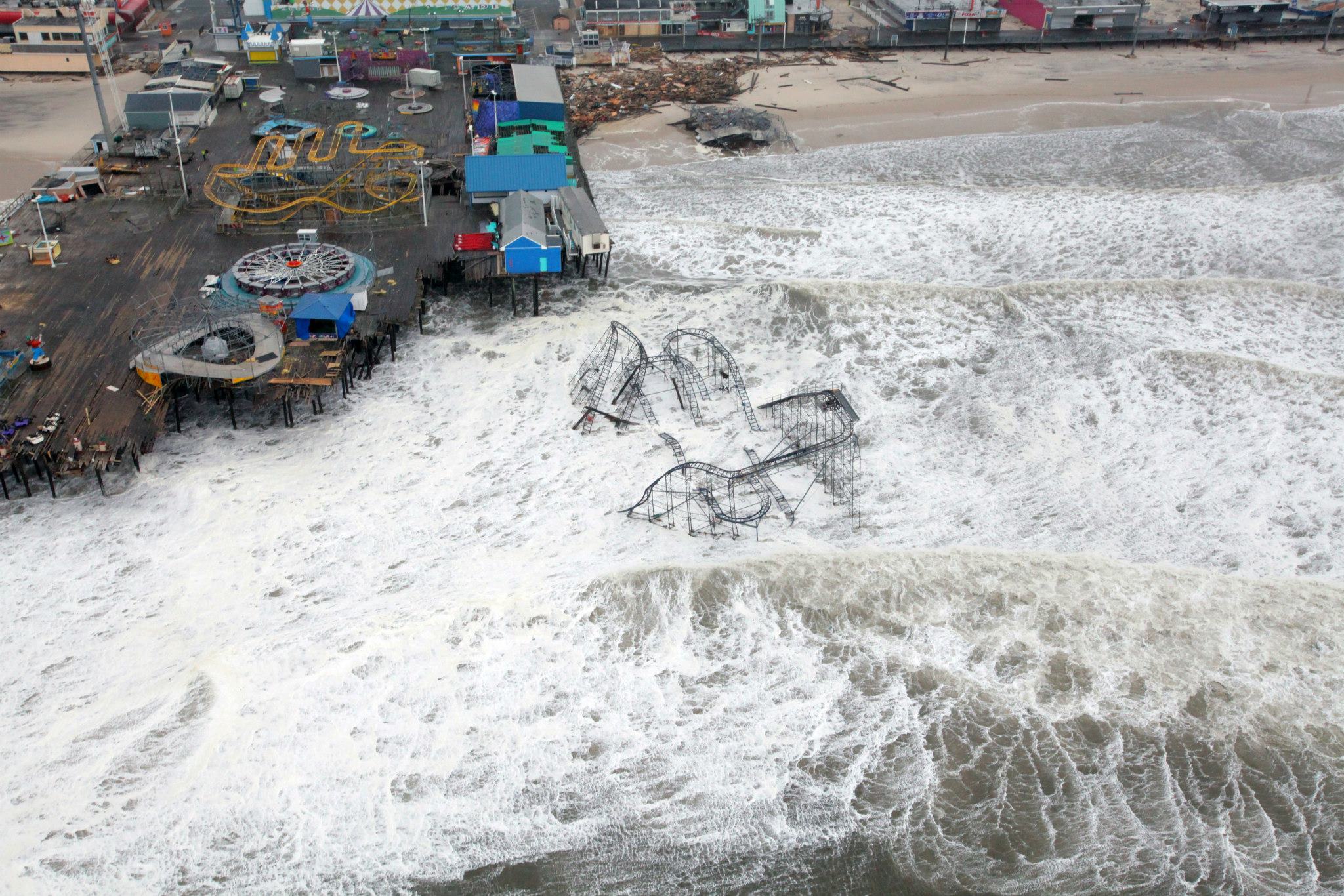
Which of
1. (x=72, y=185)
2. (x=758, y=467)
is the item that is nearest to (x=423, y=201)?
(x=72, y=185)

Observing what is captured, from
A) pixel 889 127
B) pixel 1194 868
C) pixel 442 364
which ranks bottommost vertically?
pixel 1194 868

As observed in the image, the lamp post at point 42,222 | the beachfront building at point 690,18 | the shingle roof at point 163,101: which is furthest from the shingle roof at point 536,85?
the lamp post at point 42,222

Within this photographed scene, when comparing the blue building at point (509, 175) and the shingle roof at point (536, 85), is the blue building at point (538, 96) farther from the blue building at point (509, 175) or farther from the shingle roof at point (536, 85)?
the blue building at point (509, 175)

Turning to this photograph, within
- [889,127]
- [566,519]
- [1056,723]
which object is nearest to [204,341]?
[566,519]

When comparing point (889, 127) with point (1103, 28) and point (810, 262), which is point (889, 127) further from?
point (1103, 28)

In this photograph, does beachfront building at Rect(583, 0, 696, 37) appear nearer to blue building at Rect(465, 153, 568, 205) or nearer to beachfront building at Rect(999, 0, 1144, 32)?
beachfront building at Rect(999, 0, 1144, 32)
